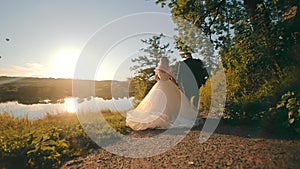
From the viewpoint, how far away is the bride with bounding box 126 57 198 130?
7.57m

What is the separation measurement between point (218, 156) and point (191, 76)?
6.81 meters

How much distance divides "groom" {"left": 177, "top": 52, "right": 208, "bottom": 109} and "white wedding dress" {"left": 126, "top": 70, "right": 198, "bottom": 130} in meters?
→ 2.22

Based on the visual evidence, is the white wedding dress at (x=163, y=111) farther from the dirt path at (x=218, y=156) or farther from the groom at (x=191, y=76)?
the groom at (x=191, y=76)

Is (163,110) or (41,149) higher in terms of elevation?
(163,110)

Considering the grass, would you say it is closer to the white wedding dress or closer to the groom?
the white wedding dress

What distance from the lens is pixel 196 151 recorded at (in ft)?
16.9

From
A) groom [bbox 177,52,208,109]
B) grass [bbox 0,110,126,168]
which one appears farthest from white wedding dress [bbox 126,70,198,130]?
groom [bbox 177,52,208,109]

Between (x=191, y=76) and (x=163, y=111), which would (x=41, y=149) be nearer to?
(x=163, y=111)

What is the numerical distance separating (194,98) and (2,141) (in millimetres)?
8405

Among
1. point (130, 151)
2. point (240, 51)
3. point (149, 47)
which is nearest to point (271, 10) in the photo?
point (240, 51)

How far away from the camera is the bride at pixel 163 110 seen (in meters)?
7.57

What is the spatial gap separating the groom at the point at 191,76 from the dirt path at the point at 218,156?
5392 mm

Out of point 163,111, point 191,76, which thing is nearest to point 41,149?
point 163,111

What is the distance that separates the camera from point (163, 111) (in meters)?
7.96
